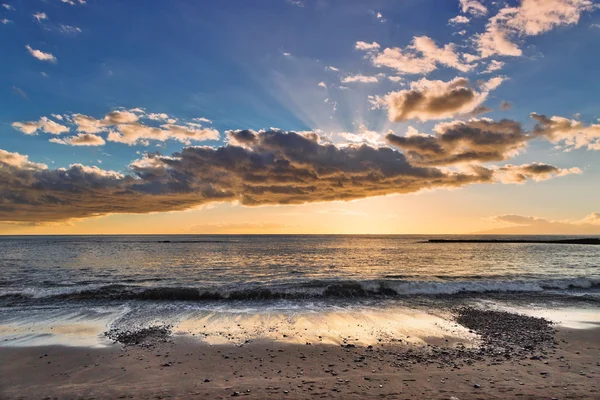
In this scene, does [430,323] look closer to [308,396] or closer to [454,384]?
[454,384]

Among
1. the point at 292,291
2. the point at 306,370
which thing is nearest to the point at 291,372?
the point at 306,370

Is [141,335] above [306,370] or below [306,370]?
below

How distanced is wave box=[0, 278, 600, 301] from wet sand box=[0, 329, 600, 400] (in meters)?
11.3

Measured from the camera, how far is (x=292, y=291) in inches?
960

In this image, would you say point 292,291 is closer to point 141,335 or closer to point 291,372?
point 141,335

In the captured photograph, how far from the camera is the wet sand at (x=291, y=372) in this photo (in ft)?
26.5

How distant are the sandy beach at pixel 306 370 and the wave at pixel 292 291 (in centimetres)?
1100

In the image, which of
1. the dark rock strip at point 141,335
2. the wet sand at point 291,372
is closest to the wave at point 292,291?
the dark rock strip at point 141,335

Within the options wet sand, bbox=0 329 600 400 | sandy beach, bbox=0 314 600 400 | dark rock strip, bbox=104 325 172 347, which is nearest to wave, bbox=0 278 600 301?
dark rock strip, bbox=104 325 172 347

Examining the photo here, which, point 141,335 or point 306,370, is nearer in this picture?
point 306,370

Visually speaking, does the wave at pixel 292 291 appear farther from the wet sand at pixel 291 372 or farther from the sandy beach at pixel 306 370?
the wet sand at pixel 291 372

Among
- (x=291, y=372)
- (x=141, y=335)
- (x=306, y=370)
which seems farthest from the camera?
(x=141, y=335)

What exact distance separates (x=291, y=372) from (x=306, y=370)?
46cm

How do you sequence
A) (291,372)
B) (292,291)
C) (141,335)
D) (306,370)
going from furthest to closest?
(292,291) < (141,335) < (306,370) < (291,372)
